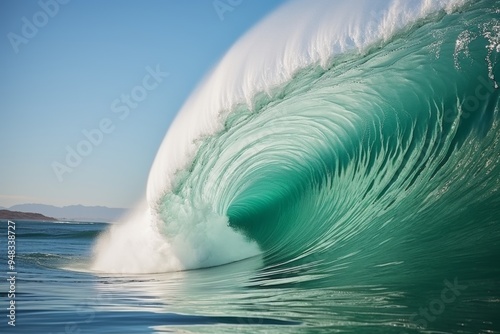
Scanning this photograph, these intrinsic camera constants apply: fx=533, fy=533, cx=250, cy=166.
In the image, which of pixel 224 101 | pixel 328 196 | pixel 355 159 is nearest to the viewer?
pixel 224 101

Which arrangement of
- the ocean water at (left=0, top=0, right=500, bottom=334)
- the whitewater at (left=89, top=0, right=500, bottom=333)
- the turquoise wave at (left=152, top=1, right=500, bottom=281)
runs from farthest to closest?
the turquoise wave at (left=152, top=1, right=500, bottom=281) → the whitewater at (left=89, top=0, right=500, bottom=333) → the ocean water at (left=0, top=0, right=500, bottom=334)

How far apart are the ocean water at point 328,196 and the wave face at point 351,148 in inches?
1.2

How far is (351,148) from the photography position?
34.8 ft

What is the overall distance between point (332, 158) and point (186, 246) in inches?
139

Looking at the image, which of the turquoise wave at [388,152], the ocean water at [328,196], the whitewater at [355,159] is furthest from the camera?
the turquoise wave at [388,152]

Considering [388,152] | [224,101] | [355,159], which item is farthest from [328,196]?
[224,101]

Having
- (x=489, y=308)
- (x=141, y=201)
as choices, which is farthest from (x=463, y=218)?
(x=141, y=201)

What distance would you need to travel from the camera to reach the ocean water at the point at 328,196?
5309 mm

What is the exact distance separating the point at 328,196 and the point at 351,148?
4.06 ft

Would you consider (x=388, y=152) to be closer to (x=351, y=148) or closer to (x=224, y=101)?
(x=351, y=148)

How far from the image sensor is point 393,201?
8766 millimetres

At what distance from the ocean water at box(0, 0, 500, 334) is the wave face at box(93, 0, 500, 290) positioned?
3 cm

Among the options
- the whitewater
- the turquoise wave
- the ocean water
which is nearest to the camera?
the ocean water

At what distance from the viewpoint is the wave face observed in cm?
753
